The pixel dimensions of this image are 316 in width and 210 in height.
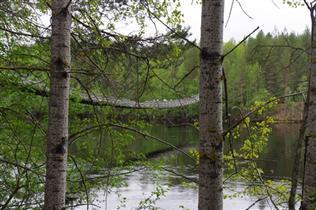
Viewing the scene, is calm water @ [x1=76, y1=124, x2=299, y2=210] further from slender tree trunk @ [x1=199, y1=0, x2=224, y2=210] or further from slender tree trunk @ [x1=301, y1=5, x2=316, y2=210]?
slender tree trunk @ [x1=199, y1=0, x2=224, y2=210]

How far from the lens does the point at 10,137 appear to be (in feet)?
13.5

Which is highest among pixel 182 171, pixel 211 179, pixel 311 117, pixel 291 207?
pixel 311 117

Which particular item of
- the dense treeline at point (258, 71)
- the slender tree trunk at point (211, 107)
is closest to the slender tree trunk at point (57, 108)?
the dense treeline at point (258, 71)

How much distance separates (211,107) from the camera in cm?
156

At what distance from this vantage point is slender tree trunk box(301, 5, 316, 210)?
1991 mm

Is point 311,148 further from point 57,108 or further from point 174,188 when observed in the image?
point 174,188

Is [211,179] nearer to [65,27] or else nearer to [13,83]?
[65,27]

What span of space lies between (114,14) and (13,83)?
3.50ft

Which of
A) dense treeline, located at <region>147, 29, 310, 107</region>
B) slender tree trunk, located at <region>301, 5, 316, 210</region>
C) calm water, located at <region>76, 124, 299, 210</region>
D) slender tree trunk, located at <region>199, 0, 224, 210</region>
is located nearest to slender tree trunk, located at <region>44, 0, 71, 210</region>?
dense treeline, located at <region>147, 29, 310, 107</region>

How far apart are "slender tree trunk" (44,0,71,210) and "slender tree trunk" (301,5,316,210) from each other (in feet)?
3.45

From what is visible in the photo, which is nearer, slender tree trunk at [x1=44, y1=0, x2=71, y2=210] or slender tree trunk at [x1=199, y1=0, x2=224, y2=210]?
slender tree trunk at [x1=199, y1=0, x2=224, y2=210]

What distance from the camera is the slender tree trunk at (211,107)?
60.8 inches

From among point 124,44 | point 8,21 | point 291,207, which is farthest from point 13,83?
point 291,207

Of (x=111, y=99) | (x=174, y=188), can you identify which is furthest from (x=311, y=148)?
(x=174, y=188)
